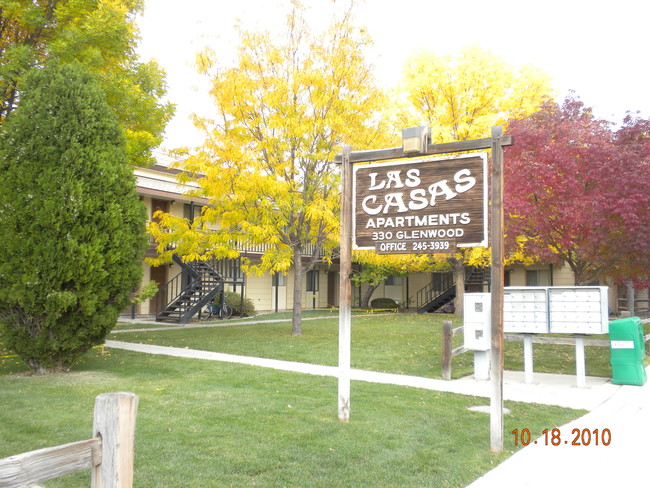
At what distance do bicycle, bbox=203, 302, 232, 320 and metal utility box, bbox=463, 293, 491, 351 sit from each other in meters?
14.5

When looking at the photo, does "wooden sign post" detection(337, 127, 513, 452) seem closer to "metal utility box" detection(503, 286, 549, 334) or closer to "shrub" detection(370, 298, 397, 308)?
"metal utility box" detection(503, 286, 549, 334)

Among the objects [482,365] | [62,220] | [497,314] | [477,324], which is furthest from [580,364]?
[62,220]

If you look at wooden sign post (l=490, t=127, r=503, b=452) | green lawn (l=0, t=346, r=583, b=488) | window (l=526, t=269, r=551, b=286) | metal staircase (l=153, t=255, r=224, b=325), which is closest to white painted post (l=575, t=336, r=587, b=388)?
green lawn (l=0, t=346, r=583, b=488)

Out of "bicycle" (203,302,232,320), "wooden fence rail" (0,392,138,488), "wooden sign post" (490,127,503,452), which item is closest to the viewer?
"wooden fence rail" (0,392,138,488)

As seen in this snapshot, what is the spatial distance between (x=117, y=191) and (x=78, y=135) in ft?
3.38

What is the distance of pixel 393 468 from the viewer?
4.68 metres

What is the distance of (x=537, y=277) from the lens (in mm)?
29281

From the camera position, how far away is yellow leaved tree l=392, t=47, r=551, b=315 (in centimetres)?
1961

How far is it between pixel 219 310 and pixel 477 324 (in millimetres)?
15574

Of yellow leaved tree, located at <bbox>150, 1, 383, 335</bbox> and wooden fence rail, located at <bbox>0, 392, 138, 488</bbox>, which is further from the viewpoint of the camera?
yellow leaved tree, located at <bbox>150, 1, 383, 335</bbox>

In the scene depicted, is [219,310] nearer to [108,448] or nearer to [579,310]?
[579,310]

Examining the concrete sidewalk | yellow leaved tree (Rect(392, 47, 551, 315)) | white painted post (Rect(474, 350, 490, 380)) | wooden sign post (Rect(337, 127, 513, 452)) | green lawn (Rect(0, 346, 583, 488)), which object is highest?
yellow leaved tree (Rect(392, 47, 551, 315))

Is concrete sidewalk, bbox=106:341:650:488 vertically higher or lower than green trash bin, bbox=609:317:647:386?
lower

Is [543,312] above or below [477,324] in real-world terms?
above
